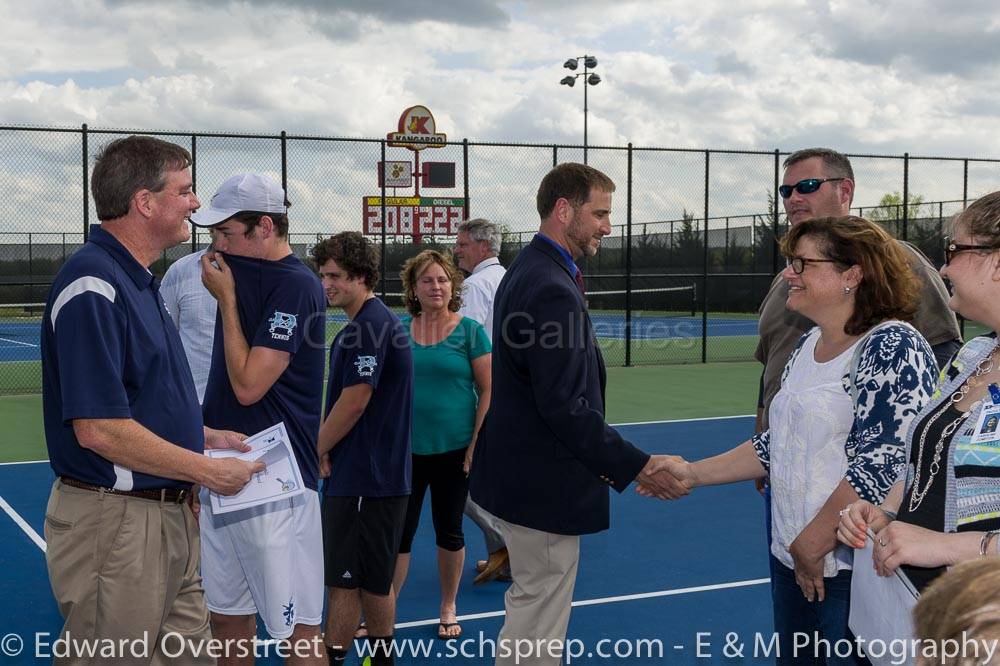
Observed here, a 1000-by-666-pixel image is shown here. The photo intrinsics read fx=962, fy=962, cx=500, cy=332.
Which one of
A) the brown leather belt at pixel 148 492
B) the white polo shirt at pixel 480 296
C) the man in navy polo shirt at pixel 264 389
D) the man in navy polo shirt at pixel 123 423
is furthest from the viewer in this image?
the white polo shirt at pixel 480 296

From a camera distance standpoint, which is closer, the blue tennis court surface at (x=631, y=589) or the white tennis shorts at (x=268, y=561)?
the white tennis shorts at (x=268, y=561)

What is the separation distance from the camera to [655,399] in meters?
13.4

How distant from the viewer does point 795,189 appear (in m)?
4.29

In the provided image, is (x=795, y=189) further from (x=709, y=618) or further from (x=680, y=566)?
(x=680, y=566)

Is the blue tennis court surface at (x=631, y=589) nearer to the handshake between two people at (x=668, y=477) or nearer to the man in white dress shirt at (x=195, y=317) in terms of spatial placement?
the handshake between two people at (x=668, y=477)

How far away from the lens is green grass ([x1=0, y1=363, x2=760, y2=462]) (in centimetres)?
1063

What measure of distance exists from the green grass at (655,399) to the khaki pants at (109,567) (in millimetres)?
7223

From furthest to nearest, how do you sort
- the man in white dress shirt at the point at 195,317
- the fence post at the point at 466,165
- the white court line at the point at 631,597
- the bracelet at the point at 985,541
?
the fence post at the point at 466,165 → the white court line at the point at 631,597 → the man in white dress shirt at the point at 195,317 → the bracelet at the point at 985,541

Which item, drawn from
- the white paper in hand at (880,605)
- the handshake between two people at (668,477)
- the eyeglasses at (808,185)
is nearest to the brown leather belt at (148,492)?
the handshake between two people at (668,477)

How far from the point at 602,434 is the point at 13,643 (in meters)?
3.16

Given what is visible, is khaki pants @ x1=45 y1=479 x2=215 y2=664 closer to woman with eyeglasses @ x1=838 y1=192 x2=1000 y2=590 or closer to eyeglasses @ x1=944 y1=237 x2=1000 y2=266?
woman with eyeglasses @ x1=838 y1=192 x2=1000 y2=590

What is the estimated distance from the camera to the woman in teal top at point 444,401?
518cm

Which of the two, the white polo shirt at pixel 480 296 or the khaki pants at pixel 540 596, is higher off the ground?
the white polo shirt at pixel 480 296

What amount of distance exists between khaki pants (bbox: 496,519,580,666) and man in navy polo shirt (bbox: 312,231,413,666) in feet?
2.60
